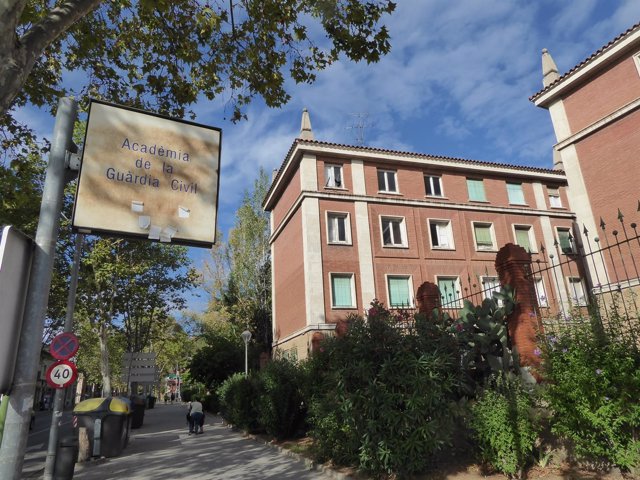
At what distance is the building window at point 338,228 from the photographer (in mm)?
21969

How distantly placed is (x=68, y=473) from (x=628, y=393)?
8956 millimetres

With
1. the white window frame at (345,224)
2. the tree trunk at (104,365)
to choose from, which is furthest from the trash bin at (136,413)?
the white window frame at (345,224)

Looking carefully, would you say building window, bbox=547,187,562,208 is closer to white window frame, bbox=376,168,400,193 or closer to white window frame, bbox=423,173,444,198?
white window frame, bbox=423,173,444,198

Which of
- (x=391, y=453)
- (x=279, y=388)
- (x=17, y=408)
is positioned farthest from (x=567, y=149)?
(x=17, y=408)

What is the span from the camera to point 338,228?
22.3 metres

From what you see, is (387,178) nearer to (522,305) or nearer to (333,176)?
(333,176)

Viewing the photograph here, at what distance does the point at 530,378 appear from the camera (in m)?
7.22

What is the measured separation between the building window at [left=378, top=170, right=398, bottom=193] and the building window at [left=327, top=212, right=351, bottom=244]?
9.77ft

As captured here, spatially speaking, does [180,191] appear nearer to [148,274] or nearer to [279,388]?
[279,388]

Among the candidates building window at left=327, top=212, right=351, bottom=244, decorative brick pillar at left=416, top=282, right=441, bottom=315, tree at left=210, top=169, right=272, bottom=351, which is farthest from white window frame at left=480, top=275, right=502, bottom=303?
tree at left=210, top=169, right=272, bottom=351

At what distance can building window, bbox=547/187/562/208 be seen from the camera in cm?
2719

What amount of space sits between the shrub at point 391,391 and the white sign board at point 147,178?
5080 mm

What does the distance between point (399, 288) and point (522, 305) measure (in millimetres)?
14241

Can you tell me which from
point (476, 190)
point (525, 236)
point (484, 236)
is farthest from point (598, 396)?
point (525, 236)
